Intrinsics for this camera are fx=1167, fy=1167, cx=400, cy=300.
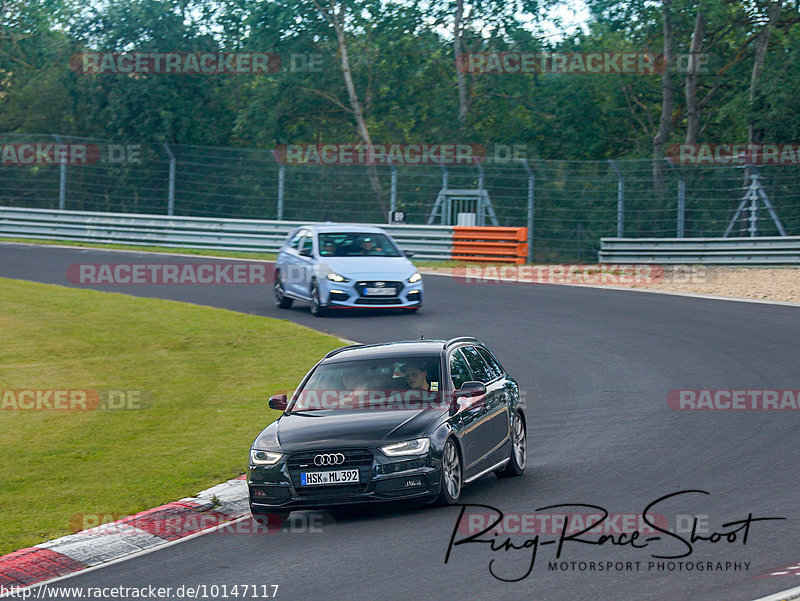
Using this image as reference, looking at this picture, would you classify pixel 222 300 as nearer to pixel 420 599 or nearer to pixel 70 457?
pixel 70 457

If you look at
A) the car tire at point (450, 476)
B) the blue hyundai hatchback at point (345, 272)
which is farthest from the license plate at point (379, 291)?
the car tire at point (450, 476)

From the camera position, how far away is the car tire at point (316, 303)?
22078 millimetres

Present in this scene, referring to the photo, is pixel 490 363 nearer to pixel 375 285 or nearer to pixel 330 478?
pixel 330 478

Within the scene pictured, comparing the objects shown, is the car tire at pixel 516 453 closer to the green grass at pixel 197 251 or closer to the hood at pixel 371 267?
the hood at pixel 371 267

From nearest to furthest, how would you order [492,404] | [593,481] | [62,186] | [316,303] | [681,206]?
[593,481]
[492,404]
[316,303]
[681,206]
[62,186]

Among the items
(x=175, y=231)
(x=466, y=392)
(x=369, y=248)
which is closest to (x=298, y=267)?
(x=369, y=248)

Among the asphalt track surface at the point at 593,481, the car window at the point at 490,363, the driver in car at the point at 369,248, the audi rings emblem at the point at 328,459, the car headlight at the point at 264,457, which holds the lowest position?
the asphalt track surface at the point at 593,481

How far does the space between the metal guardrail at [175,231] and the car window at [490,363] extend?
20.2 meters

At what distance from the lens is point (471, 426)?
9.86 m

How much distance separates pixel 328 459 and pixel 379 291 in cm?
1268

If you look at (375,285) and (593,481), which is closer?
(593,481)

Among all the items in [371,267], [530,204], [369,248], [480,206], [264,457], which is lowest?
[264,457]

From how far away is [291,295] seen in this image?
23203mm

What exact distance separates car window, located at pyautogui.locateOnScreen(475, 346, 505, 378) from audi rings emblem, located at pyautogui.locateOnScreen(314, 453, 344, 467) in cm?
263
